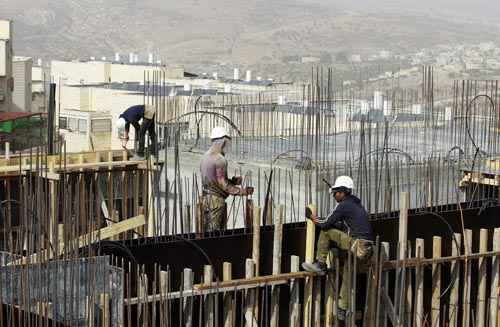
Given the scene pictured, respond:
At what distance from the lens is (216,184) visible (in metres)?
10.6

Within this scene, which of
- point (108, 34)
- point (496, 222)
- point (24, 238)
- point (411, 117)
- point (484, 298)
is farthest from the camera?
point (108, 34)

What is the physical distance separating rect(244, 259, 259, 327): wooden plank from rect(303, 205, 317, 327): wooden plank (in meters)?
0.56

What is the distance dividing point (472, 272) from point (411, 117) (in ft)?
42.4

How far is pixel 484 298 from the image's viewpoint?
984 cm

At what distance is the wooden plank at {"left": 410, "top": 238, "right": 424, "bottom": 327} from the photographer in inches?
363

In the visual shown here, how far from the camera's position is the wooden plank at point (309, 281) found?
8.92 metres

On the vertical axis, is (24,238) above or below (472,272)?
above

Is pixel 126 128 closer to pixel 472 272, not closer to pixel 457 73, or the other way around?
pixel 472 272

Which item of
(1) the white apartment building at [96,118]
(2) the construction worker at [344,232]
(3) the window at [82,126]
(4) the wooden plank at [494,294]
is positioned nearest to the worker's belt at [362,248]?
(2) the construction worker at [344,232]

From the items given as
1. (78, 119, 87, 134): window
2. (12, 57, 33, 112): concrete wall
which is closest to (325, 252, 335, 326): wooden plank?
(78, 119, 87, 134): window

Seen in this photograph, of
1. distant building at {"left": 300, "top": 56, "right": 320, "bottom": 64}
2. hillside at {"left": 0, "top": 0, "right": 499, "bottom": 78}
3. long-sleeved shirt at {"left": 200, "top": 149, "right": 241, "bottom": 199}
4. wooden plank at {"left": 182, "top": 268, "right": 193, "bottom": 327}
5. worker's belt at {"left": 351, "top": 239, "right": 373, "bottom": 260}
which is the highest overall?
hillside at {"left": 0, "top": 0, "right": 499, "bottom": 78}

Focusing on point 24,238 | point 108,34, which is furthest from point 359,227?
point 108,34

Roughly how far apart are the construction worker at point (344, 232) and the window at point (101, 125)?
25.9m

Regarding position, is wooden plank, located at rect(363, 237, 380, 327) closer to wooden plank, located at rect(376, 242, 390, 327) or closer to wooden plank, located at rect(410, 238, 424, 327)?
wooden plank, located at rect(376, 242, 390, 327)
